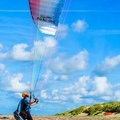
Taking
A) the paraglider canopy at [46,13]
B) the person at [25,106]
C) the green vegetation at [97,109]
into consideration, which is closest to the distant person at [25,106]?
the person at [25,106]

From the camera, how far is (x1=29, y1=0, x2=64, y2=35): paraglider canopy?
27469 millimetres

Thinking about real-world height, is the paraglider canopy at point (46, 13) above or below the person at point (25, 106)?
above

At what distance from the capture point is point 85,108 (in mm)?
40406

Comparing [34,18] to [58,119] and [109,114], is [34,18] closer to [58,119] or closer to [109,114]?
[58,119]

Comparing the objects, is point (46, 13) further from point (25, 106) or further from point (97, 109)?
point (97, 109)

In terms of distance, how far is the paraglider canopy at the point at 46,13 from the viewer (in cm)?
2747

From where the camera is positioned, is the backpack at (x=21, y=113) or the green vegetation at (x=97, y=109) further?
the green vegetation at (x=97, y=109)

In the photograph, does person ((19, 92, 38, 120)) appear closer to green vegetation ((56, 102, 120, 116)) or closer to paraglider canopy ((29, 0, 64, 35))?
paraglider canopy ((29, 0, 64, 35))

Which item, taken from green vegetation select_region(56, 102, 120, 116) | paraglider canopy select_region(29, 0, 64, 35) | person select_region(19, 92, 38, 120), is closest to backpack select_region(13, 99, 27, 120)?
person select_region(19, 92, 38, 120)

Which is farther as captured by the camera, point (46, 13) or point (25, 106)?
point (46, 13)

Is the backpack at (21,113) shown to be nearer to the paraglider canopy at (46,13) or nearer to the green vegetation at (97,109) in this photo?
the paraglider canopy at (46,13)

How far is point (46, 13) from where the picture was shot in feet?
90.8

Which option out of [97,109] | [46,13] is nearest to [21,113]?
[46,13]

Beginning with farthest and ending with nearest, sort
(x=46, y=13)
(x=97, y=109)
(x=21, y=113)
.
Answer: (x=97, y=109) → (x=46, y=13) → (x=21, y=113)
